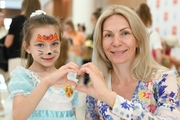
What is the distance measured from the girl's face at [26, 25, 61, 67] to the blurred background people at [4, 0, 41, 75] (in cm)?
168

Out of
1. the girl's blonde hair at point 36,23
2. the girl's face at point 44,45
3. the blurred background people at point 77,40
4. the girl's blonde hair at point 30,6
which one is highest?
the girl's blonde hair at point 30,6

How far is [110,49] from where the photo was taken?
5.32 ft

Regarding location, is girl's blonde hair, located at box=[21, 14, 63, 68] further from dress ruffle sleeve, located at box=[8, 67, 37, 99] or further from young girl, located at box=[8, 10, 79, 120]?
dress ruffle sleeve, located at box=[8, 67, 37, 99]

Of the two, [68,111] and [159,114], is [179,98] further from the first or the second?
[68,111]

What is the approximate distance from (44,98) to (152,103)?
57cm

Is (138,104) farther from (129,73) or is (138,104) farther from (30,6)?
(30,6)

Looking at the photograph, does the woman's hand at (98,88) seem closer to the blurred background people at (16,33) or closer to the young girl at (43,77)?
the young girl at (43,77)

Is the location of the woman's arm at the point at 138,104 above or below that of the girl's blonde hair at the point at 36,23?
below

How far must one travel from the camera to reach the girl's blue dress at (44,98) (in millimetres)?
1533

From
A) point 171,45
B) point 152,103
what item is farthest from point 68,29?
point 152,103

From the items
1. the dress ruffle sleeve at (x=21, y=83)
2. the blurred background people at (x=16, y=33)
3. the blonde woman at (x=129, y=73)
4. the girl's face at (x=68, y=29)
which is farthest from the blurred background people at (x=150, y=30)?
the girl's face at (x=68, y=29)

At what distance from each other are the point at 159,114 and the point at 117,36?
17.7 inches

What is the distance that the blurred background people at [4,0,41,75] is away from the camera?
3291 mm

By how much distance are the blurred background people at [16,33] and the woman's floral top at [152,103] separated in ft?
6.23
